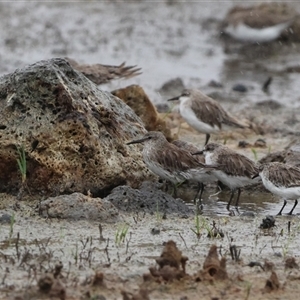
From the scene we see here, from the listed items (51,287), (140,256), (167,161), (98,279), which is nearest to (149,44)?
(167,161)

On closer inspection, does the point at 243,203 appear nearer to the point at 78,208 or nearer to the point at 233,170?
the point at 233,170

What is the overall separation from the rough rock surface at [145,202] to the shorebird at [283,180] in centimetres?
93

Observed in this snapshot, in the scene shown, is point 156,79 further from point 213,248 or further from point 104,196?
point 213,248

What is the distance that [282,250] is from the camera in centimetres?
747

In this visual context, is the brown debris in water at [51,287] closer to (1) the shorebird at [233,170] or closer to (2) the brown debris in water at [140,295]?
(2) the brown debris in water at [140,295]

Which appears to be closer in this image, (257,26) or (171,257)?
(171,257)

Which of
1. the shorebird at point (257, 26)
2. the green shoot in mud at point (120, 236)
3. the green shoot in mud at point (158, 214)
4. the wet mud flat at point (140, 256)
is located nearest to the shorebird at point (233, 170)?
the wet mud flat at point (140, 256)

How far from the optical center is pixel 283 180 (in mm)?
9117

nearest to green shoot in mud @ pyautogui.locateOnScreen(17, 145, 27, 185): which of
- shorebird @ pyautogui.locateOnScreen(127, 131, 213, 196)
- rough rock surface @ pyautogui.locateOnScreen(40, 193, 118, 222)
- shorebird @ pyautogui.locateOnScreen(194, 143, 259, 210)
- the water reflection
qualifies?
rough rock surface @ pyautogui.locateOnScreen(40, 193, 118, 222)

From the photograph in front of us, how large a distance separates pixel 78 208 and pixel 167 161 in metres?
1.62

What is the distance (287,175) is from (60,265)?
11.4 feet

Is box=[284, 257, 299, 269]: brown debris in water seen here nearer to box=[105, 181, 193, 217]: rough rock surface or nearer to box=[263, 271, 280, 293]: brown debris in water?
box=[263, 271, 280, 293]: brown debris in water

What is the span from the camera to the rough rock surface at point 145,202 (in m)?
8.58

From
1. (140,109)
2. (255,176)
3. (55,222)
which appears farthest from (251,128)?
(55,222)
